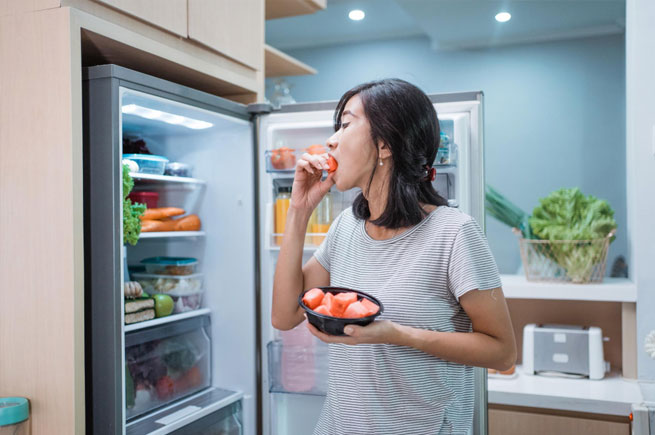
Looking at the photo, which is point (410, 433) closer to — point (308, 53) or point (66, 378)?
point (66, 378)

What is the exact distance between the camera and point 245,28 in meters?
2.23

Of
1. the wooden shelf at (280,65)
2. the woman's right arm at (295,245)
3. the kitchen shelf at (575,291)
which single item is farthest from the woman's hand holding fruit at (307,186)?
the kitchen shelf at (575,291)

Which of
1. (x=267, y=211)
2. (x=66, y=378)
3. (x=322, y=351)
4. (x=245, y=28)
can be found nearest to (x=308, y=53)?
(x=245, y=28)

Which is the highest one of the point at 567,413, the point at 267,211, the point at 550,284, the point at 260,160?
the point at 260,160

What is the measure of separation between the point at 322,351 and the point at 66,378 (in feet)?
2.82

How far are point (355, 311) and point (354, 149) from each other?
1.29 ft

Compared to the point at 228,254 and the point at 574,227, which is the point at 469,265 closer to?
the point at 228,254

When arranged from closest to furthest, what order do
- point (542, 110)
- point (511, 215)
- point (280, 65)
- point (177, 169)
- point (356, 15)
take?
1. point (177, 169)
2. point (511, 215)
3. point (280, 65)
4. point (356, 15)
5. point (542, 110)

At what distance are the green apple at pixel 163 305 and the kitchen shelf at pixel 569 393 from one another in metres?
1.24

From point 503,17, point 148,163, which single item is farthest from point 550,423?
point 503,17

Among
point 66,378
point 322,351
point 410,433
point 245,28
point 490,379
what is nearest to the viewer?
point 410,433

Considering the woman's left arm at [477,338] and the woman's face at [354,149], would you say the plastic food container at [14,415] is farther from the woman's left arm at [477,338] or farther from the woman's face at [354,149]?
the woman's face at [354,149]

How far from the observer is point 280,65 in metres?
2.92

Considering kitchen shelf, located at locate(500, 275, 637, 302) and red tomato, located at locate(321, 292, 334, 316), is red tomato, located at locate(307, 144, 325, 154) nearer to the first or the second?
red tomato, located at locate(321, 292, 334, 316)
